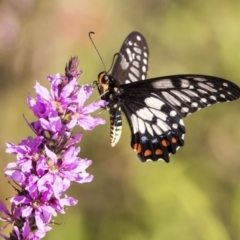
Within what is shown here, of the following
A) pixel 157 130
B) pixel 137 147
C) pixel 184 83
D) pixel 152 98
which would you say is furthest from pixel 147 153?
pixel 184 83

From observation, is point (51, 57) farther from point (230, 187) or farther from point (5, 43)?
point (230, 187)

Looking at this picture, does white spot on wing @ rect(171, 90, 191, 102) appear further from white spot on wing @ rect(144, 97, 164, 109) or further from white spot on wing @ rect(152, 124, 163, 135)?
white spot on wing @ rect(152, 124, 163, 135)

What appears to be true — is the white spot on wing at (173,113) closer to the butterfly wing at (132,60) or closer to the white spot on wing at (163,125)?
the white spot on wing at (163,125)

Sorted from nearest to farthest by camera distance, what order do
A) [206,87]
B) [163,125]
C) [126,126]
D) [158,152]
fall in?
[206,87], [158,152], [163,125], [126,126]

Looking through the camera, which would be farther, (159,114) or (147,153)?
(159,114)

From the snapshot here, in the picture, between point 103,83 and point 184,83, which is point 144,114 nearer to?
point 184,83

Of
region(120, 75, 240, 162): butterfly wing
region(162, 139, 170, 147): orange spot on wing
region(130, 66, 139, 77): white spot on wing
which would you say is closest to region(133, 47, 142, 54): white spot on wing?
region(130, 66, 139, 77): white spot on wing

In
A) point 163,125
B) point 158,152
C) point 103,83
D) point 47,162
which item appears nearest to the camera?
point 47,162

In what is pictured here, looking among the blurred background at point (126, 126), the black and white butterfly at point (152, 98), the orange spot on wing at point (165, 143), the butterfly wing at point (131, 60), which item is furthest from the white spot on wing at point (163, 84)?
the blurred background at point (126, 126)
